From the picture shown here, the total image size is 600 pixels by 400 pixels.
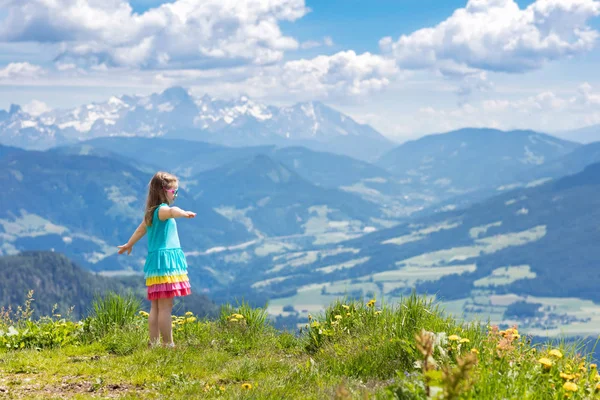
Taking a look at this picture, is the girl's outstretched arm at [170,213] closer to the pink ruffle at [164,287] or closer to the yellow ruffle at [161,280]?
the yellow ruffle at [161,280]

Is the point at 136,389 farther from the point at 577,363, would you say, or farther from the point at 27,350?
the point at 577,363

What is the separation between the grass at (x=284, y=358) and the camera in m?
6.76

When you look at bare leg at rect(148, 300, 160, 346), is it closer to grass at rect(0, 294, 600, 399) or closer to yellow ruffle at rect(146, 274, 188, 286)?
grass at rect(0, 294, 600, 399)

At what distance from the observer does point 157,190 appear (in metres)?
10.4

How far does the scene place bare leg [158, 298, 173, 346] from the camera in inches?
398

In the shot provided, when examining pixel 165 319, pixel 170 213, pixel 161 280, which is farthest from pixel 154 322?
pixel 170 213

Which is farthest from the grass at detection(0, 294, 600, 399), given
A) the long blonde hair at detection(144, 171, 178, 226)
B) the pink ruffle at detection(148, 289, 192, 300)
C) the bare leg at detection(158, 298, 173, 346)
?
the long blonde hair at detection(144, 171, 178, 226)

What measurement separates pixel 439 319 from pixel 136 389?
4.19 metres

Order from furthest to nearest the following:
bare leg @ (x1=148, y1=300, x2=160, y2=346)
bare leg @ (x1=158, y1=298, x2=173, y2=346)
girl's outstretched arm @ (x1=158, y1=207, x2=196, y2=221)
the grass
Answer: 1. bare leg @ (x1=148, y1=300, x2=160, y2=346)
2. bare leg @ (x1=158, y1=298, x2=173, y2=346)
3. girl's outstretched arm @ (x1=158, y1=207, x2=196, y2=221)
4. the grass

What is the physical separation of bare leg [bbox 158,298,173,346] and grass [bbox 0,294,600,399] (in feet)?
1.00

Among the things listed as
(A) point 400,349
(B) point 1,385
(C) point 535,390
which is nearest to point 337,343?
(A) point 400,349

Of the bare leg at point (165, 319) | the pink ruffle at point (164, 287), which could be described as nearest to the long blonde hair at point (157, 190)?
the pink ruffle at point (164, 287)

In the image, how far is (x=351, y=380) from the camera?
322 inches

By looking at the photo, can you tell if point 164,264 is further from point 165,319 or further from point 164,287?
point 165,319
